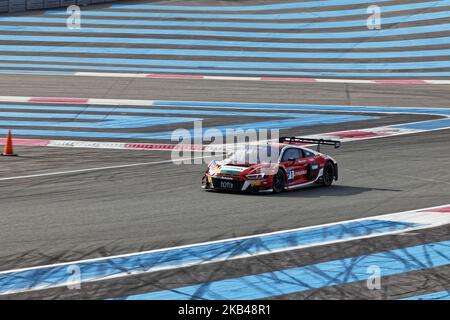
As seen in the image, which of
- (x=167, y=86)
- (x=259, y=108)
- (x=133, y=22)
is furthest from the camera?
(x=133, y=22)

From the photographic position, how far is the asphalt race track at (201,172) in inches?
554

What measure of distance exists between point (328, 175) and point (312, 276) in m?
8.83

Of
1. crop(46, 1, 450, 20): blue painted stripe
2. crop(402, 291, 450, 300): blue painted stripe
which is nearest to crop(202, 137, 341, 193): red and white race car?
crop(402, 291, 450, 300): blue painted stripe

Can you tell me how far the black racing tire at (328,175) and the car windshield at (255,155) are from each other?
1456mm

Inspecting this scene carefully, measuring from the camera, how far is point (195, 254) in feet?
49.9

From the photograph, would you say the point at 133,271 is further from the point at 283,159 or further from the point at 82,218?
the point at 283,159

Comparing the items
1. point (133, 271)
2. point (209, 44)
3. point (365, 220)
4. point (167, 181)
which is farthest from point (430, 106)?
point (133, 271)

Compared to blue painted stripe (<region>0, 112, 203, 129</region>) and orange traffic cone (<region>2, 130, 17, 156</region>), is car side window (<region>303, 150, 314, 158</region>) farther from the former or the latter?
blue painted stripe (<region>0, 112, 203, 129</region>)

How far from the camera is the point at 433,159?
26422 mm

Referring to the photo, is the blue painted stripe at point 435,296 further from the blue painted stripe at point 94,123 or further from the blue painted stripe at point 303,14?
the blue painted stripe at point 303,14

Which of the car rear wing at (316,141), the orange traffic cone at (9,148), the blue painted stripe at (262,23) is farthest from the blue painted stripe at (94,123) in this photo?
the blue painted stripe at (262,23)

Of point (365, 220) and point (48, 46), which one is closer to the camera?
point (365, 220)

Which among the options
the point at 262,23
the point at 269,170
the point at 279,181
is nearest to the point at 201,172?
the point at 279,181

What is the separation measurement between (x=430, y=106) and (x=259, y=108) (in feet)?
21.8
